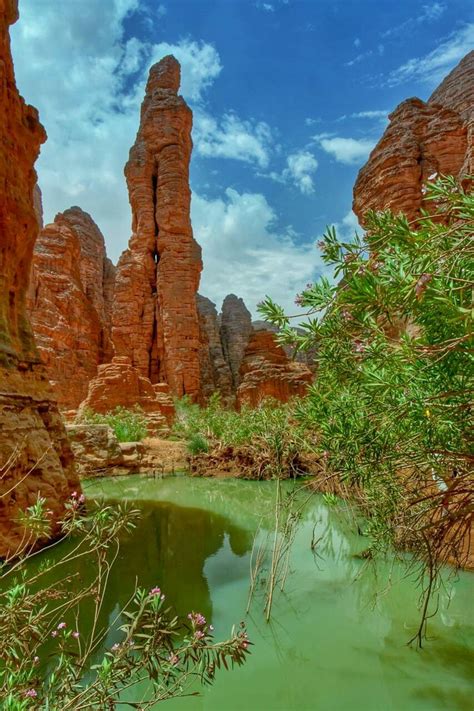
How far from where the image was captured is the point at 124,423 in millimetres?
15656

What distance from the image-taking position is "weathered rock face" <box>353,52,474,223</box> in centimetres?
1095

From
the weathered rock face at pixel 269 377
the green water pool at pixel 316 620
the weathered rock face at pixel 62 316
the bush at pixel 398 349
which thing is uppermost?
the weathered rock face at pixel 62 316

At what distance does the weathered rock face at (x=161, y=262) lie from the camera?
26.5 meters

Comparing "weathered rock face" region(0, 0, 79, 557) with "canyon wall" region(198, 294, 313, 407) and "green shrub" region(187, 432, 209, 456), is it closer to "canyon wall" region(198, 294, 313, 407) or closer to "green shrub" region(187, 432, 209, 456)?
"canyon wall" region(198, 294, 313, 407)

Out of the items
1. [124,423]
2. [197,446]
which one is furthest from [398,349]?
[124,423]

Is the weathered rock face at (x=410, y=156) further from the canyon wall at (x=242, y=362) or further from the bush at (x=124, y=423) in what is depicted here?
the bush at (x=124, y=423)

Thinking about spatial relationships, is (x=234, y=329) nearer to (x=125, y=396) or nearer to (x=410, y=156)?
(x=125, y=396)

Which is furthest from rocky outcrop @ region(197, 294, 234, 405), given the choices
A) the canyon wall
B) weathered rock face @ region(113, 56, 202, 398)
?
weathered rock face @ region(113, 56, 202, 398)

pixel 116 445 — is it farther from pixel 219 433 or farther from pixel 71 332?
pixel 71 332

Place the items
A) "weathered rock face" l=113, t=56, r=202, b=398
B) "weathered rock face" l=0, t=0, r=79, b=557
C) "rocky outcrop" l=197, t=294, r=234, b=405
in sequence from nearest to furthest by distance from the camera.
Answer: "weathered rock face" l=0, t=0, r=79, b=557 → "weathered rock face" l=113, t=56, r=202, b=398 → "rocky outcrop" l=197, t=294, r=234, b=405

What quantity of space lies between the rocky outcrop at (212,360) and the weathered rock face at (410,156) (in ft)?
73.6

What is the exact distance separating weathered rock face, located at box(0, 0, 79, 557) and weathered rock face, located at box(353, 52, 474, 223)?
364 inches

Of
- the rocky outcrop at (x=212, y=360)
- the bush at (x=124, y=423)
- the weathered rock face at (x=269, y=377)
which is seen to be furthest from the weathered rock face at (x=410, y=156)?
the rocky outcrop at (x=212, y=360)

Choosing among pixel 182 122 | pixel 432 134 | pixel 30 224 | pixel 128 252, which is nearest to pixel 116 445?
pixel 30 224
